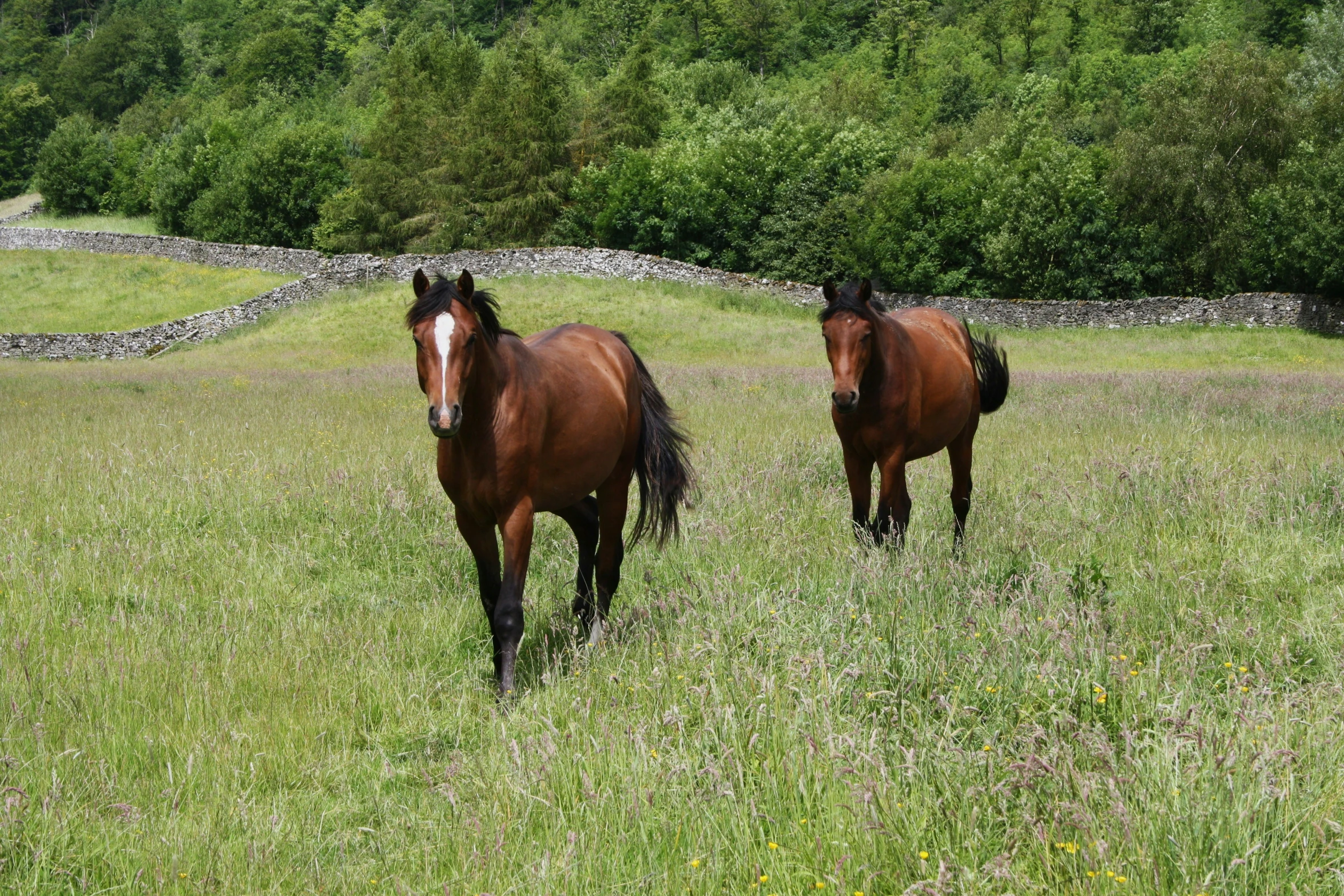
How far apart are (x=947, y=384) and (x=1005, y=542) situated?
55.5 inches

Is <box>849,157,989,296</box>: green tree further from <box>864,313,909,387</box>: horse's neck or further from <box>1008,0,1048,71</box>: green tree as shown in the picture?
<box>1008,0,1048,71</box>: green tree

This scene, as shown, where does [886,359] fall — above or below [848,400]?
above

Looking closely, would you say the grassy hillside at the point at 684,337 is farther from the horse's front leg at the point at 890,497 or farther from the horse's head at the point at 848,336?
the horse's head at the point at 848,336

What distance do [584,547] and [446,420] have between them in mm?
2035

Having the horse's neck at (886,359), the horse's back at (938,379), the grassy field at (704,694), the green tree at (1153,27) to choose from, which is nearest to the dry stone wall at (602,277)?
the grassy field at (704,694)

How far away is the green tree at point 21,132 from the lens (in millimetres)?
103250

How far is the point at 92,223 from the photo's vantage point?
7081cm

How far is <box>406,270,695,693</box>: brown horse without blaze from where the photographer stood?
4.69 metres

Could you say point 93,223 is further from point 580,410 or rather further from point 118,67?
point 118,67

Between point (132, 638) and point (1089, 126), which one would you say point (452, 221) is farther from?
point (132, 638)

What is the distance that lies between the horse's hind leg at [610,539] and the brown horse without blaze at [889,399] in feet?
5.09

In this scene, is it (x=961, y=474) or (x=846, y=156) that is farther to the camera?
(x=846, y=156)

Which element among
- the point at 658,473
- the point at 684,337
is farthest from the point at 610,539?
the point at 684,337

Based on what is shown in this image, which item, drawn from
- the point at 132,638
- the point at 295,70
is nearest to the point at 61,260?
the point at 132,638
